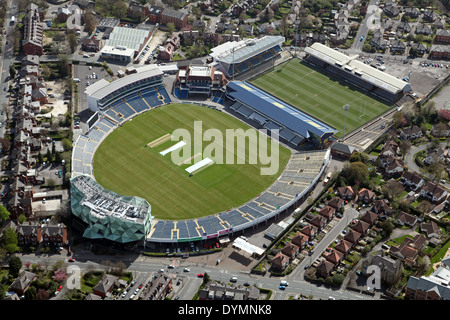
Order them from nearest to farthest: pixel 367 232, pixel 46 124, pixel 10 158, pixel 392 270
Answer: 1. pixel 392 270
2. pixel 367 232
3. pixel 10 158
4. pixel 46 124

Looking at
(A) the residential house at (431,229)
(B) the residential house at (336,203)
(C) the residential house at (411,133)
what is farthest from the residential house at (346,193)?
(C) the residential house at (411,133)

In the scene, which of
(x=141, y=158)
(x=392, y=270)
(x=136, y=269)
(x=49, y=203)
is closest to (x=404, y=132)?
(x=392, y=270)

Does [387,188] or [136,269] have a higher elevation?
[387,188]

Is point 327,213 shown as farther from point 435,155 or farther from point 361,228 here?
point 435,155

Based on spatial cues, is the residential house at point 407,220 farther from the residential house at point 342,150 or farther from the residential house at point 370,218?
the residential house at point 342,150

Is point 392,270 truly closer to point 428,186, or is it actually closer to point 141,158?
point 428,186

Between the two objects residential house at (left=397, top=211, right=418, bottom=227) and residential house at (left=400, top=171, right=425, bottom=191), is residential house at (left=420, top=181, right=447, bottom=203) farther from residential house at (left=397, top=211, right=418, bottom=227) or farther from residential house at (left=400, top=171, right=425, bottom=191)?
residential house at (left=397, top=211, right=418, bottom=227)

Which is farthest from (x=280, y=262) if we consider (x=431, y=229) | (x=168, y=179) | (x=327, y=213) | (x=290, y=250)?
(x=168, y=179)

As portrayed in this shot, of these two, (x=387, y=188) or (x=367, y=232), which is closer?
(x=367, y=232)
